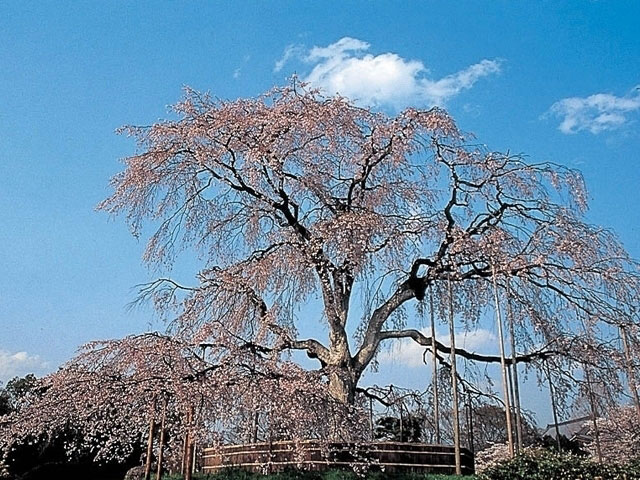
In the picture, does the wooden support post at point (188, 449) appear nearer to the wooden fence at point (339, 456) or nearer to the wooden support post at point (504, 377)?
the wooden fence at point (339, 456)

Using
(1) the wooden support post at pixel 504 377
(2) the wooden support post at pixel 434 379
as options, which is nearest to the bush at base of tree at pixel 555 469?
(1) the wooden support post at pixel 504 377

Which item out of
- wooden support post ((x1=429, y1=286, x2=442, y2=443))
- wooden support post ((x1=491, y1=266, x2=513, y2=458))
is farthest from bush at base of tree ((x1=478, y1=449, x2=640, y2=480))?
wooden support post ((x1=429, y1=286, x2=442, y2=443))

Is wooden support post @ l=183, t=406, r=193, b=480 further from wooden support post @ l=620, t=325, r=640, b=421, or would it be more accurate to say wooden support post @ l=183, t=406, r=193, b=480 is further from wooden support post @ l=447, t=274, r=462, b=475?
wooden support post @ l=620, t=325, r=640, b=421

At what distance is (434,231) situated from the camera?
10602 mm

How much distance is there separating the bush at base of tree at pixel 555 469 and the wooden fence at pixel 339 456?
1275 mm

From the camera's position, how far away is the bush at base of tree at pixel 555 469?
791cm

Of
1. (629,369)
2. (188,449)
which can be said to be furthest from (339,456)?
(629,369)

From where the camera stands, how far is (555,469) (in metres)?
7.92

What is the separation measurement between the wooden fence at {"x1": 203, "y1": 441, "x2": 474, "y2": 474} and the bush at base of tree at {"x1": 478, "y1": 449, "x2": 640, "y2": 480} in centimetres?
127

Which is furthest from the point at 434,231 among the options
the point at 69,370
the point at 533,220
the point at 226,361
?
the point at 69,370

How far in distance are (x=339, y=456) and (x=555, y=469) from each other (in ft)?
9.45

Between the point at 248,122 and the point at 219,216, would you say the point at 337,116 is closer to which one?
the point at 248,122

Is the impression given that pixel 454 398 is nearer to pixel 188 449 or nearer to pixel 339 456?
pixel 339 456

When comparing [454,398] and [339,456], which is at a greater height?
[454,398]
